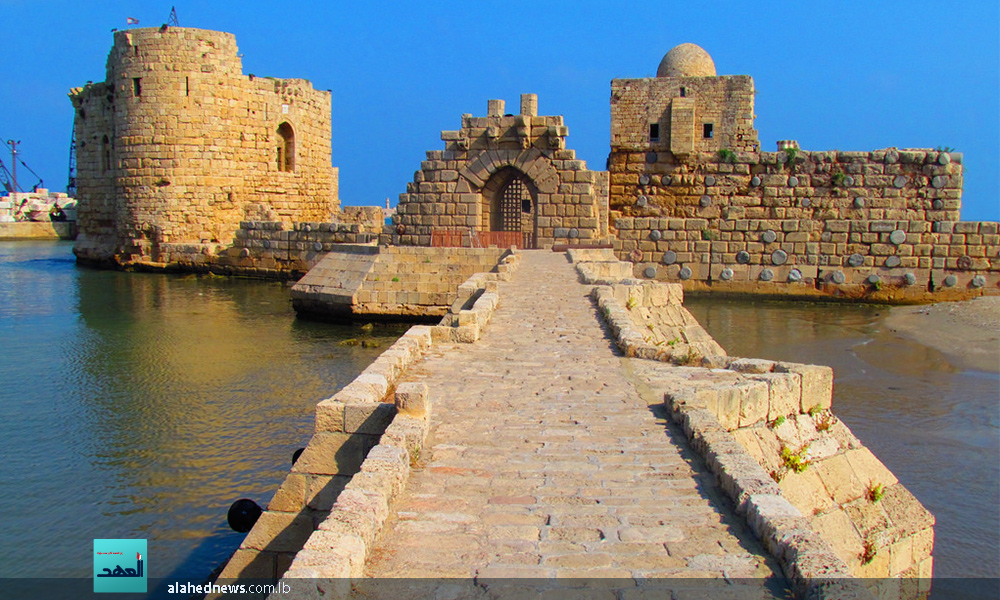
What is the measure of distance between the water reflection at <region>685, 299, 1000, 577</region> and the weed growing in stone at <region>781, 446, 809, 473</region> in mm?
1377

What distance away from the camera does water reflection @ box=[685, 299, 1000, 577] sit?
6.30 m

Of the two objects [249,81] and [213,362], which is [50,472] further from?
[249,81]

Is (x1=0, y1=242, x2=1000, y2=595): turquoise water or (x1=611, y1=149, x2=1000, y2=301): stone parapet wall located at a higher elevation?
(x1=611, y1=149, x2=1000, y2=301): stone parapet wall

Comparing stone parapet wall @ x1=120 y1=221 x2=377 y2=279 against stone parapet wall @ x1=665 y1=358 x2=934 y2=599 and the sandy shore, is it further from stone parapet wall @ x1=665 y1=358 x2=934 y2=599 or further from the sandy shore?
stone parapet wall @ x1=665 y1=358 x2=934 y2=599

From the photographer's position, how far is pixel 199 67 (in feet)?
75.1

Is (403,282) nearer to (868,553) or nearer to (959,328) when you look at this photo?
(959,328)

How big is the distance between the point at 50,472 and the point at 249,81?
18.8 m

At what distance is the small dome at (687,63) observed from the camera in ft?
78.8

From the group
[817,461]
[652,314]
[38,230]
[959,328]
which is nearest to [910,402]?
[652,314]

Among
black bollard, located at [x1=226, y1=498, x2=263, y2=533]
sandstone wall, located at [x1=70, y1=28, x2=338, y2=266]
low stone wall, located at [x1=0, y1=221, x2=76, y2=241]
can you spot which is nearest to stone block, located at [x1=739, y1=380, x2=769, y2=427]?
black bollard, located at [x1=226, y1=498, x2=263, y2=533]

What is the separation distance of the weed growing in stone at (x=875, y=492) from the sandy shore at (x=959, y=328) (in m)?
7.29

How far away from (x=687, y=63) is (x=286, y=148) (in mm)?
12830

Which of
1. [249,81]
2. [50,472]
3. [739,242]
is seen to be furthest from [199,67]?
[50,472]

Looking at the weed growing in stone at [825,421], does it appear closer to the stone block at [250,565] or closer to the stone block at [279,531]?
the stone block at [279,531]
